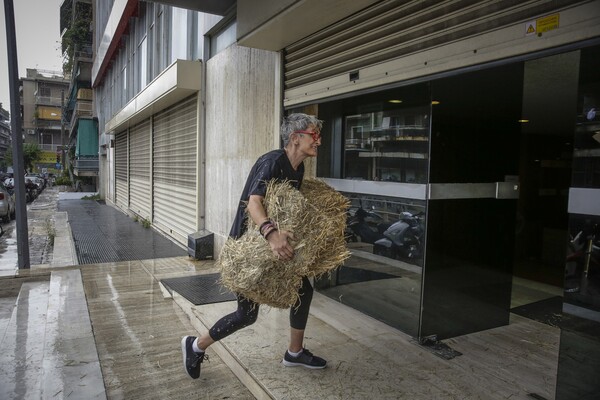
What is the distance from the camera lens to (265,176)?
286 centimetres

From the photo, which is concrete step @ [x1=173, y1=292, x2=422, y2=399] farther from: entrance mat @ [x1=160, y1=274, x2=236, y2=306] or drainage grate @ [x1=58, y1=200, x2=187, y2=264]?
drainage grate @ [x1=58, y1=200, x2=187, y2=264]

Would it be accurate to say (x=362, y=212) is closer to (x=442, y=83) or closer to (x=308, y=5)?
(x=442, y=83)

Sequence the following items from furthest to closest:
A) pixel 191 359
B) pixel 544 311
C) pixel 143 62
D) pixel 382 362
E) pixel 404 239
A: pixel 143 62, pixel 544 311, pixel 404 239, pixel 382 362, pixel 191 359

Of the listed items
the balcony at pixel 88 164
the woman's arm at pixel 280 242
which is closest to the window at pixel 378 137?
the woman's arm at pixel 280 242

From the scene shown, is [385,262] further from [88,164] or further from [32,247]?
[88,164]

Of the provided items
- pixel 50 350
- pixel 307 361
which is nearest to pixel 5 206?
pixel 50 350

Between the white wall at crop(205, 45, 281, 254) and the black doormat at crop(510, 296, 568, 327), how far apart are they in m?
3.45

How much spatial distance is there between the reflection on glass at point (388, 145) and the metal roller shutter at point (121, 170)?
554 inches

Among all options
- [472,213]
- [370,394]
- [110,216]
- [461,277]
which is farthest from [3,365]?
[110,216]

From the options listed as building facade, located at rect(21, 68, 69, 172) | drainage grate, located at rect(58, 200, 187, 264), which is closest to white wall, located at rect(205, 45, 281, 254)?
drainage grate, located at rect(58, 200, 187, 264)

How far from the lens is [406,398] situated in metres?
2.96

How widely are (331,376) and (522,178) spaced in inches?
218

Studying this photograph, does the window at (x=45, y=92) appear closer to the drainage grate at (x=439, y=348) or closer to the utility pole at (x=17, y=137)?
the utility pole at (x=17, y=137)

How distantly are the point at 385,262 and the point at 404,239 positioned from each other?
37 cm
